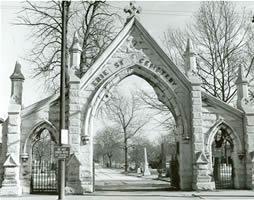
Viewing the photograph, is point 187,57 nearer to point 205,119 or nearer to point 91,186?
point 205,119

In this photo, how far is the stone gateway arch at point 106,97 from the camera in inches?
645

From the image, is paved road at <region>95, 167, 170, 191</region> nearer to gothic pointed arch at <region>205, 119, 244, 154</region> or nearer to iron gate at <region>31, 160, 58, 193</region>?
iron gate at <region>31, 160, 58, 193</region>

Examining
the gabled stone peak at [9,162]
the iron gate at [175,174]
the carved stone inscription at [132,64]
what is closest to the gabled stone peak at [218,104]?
the carved stone inscription at [132,64]

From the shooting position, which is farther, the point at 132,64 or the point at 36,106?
the point at 132,64

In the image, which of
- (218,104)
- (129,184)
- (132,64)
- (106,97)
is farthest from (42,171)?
(218,104)

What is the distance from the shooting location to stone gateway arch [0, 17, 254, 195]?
16391 millimetres

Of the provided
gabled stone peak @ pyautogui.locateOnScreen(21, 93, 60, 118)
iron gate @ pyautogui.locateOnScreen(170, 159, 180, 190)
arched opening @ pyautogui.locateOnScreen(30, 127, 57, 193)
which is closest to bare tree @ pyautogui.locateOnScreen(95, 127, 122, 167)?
arched opening @ pyautogui.locateOnScreen(30, 127, 57, 193)

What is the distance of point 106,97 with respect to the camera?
57.4 feet

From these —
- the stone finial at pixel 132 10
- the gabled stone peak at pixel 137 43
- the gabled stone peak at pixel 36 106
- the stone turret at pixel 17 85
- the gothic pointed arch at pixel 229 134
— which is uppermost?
the stone finial at pixel 132 10

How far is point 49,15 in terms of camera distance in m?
24.6

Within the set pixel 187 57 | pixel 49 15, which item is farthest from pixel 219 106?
pixel 49 15

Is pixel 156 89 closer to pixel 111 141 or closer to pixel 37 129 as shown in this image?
pixel 37 129

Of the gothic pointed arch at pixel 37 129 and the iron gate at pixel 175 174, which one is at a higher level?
the gothic pointed arch at pixel 37 129

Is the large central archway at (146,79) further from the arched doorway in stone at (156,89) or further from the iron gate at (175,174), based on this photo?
the iron gate at (175,174)
